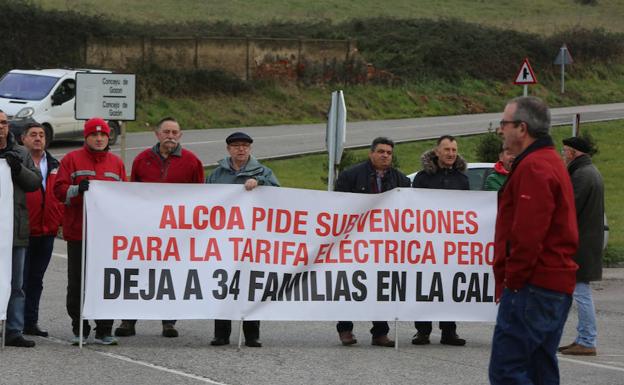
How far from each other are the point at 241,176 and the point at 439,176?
1813 millimetres

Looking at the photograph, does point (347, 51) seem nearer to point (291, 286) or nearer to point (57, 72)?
point (57, 72)

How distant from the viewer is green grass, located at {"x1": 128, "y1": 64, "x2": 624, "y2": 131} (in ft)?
134

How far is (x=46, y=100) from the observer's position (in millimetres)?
30375

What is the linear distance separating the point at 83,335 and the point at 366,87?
38387 millimetres

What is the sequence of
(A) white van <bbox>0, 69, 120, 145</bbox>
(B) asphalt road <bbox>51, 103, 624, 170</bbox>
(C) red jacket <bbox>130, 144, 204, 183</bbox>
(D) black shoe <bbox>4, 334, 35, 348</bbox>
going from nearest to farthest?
(D) black shoe <bbox>4, 334, 35, 348</bbox> → (C) red jacket <bbox>130, 144, 204, 183</bbox> → (A) white van <bbox>0, 69, 120, 145</bbox> → (B) asphalt road <bbox>51, 103, 624, 170</bbox>

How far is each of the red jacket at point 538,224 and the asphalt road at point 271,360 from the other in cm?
270

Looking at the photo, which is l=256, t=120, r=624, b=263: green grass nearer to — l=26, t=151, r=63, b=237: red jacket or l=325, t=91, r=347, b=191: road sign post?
l=325, t=91, r=347, b=191: road sign post

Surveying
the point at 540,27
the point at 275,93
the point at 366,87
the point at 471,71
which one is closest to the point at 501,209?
the point at 275,93

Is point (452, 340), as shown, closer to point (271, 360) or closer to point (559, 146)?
point (271, 360)

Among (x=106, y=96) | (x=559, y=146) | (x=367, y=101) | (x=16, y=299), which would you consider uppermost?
(x=367, y=101)

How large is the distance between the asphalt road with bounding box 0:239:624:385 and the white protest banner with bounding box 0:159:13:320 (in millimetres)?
459

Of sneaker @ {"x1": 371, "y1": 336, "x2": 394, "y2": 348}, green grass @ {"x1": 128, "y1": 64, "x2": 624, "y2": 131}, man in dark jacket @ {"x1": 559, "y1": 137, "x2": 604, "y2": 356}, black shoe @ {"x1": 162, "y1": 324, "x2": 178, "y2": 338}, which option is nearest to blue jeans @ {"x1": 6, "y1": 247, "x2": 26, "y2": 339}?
black shoe @ {"x1": 162, "y1": 324, "x2": 178, "y2": 338}

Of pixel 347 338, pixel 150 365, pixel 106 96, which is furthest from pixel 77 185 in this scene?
pixel 106 96

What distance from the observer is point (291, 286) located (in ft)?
34.8
